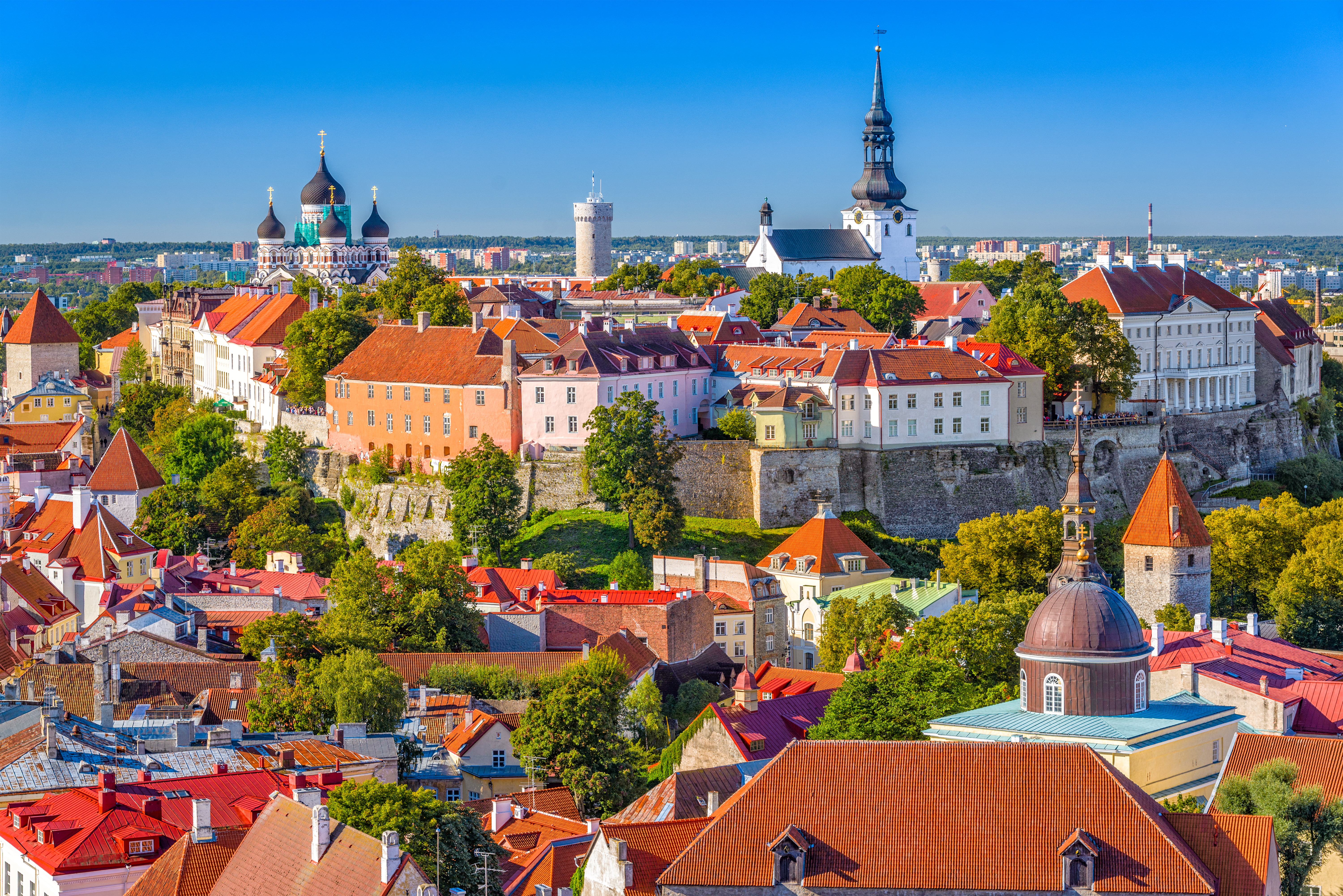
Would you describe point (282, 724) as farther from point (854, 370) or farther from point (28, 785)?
point (854, 370)

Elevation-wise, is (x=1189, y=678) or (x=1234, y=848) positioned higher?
(x=1189, y=678)

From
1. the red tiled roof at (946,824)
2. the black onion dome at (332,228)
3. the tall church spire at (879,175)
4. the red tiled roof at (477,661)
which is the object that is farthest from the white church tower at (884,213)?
the red tiled roof at (946,824)

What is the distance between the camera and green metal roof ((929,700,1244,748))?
1298 inches

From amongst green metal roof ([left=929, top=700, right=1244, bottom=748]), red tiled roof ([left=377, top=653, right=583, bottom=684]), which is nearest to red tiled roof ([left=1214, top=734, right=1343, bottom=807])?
green metal roof ([left=929, top=700, right=1244, bottom=748])

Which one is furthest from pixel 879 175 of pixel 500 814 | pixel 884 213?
pixel 500 814

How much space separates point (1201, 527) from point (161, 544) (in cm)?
3114

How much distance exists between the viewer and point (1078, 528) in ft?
166

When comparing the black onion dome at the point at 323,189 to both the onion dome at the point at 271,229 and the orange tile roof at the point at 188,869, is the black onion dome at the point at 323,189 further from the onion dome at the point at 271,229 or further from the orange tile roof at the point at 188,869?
the orange tile roof at the point at 188,869

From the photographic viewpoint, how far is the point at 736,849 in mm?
27984

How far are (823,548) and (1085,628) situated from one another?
23386 mm

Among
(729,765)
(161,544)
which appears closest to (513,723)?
(729,765)

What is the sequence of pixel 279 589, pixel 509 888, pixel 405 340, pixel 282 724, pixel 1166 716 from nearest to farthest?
pixel 509 888 < pixel 1166 716 < pixel 282 724 < pixel 279 589 < pixel 405 340

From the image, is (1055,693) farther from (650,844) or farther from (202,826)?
(202,826)

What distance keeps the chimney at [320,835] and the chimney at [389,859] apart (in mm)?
1356
